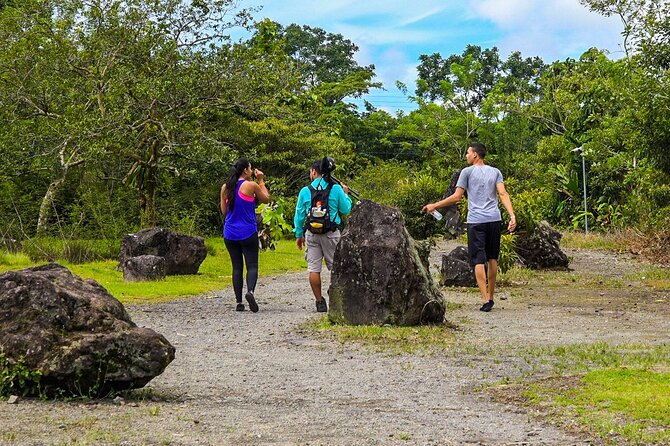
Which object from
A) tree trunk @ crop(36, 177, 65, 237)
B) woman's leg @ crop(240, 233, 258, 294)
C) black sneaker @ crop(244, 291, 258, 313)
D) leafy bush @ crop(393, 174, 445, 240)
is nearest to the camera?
black sneaker @ crop(244, 291, 258, 313)

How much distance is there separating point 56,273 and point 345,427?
2.54 m

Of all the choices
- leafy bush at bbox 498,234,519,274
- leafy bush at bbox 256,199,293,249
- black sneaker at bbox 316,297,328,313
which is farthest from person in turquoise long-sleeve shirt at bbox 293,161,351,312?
leafy bush at bbox 256,199,293,249

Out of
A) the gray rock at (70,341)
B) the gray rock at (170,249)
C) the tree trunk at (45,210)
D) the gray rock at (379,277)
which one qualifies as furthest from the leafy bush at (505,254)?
the tree trunk at (45,210)

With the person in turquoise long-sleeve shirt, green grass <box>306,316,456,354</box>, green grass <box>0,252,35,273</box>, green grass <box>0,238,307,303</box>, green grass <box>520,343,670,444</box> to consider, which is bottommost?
green grass <box>520,343,670,444</box>

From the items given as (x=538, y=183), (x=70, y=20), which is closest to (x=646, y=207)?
(x=538, y=183)

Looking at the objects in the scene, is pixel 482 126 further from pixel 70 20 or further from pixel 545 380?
pixel 545 380

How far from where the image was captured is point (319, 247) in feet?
39.4

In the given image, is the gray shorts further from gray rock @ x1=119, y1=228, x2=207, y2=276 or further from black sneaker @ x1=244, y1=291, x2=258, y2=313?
gray rock @ x1=119, y1=228, x2=207, y2=276

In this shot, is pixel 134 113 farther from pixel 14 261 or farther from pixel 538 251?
pixel 538 251

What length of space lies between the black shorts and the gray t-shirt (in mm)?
77

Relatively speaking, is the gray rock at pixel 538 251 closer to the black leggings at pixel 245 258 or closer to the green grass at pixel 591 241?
the black leggings at pixel 245 258

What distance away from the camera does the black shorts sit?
38.8 feet

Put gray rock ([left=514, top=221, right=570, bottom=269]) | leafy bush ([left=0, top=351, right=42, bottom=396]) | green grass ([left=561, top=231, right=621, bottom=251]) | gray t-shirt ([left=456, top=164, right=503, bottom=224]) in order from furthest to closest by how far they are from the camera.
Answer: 1. green grass ([left=561, top=231, right=621, bottom=251])
2. gray rock ([left=514, top=221, right=570, bottom=269])
3. gray t-shirt ([left=456, top=164, right=503, bottom=224])
4. leafy bush ([left=0, top=351, right=42, bottom=396])

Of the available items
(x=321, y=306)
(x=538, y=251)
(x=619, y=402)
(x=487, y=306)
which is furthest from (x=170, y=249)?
(x=619, y=402)
